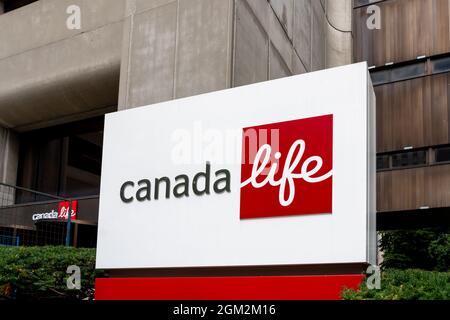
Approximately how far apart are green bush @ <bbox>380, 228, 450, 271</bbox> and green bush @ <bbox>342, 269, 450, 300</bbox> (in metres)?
13.4

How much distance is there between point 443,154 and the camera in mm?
20000

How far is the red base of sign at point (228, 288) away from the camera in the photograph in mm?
8789

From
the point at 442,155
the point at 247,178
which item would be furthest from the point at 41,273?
the point at 442,155

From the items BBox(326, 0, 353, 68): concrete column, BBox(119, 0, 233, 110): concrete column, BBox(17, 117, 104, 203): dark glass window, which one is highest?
BBox(326, 0, 353, 68): concrete column

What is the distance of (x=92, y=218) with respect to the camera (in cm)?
1684

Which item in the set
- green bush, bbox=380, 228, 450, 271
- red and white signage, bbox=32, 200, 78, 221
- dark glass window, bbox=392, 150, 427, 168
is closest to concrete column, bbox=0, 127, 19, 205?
red and white signage, bbox=32, 200, 78, 221

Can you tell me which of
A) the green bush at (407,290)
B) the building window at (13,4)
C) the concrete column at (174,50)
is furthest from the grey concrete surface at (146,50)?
the green bush at (407,290)

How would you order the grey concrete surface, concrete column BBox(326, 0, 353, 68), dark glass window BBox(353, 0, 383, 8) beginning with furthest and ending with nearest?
dark glass window BBox(353, 0, 383, 8)
concrete column BBox(326, 0, 353, 68)
the grey concrete surface

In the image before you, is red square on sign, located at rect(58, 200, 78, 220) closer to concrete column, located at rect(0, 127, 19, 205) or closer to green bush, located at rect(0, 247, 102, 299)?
concrete column, located at rect(0, 127, 19, 205)

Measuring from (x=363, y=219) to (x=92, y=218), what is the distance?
31.3 feet

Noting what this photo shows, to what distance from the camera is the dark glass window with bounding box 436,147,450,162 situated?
785 inches

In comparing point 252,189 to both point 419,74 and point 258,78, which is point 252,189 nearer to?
point 258,78

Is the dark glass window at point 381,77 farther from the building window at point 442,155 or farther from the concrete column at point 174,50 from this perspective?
the concrete column at point 174,50
